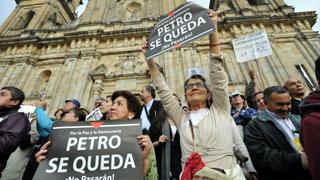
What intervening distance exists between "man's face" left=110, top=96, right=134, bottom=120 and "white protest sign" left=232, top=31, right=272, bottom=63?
6.07 meters

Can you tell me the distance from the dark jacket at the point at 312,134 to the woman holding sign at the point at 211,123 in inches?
29.7

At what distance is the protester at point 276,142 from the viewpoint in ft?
7.26

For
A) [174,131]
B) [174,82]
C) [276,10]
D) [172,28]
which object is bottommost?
[174,131]

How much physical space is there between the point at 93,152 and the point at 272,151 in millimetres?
1778

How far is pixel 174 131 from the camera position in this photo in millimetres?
3926

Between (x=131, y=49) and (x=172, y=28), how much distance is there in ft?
37.5

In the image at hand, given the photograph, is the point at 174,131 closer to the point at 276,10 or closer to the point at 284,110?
the point at 284,110

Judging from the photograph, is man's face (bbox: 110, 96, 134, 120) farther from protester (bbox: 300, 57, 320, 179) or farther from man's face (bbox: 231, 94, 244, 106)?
man's face (bbox: 231, 94, 244, 106)

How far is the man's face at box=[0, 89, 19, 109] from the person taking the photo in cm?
299

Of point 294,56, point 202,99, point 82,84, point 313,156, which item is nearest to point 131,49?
point 82,84

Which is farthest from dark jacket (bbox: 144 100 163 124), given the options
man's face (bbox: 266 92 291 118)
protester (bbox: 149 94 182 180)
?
man's face (bbox: 266 92 291 118)

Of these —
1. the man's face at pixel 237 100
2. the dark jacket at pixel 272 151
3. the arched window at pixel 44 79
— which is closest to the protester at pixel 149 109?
the dark jacket at pixel 272 151

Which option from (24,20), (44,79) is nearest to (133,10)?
(24,20)

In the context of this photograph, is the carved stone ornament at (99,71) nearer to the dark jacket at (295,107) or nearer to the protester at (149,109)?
the protester at (149,109)
